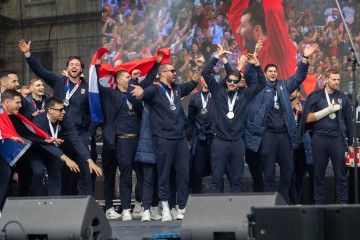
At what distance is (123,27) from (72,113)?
5.48 meters

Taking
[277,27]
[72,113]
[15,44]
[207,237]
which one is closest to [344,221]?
[207,237]

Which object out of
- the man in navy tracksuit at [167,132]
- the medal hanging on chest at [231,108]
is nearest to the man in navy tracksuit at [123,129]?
the man in navy tracksuit at [167,132]

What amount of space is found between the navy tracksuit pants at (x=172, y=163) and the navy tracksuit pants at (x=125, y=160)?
1.29ft

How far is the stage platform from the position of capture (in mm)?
8408

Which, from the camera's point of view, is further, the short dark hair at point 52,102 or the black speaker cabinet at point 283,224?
the short dark hair at point 52,102

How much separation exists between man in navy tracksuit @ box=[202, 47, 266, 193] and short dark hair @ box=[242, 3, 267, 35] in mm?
5064

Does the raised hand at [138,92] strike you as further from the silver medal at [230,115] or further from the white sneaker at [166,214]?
the white sneaker at [166,214]

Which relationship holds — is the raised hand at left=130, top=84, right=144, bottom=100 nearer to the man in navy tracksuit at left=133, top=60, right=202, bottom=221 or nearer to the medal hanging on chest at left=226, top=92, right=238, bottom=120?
the man in navy tracksuit at left=133, top=60, right=202, bottom=221

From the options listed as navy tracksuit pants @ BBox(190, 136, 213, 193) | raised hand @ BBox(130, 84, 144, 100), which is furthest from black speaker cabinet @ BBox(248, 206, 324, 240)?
navy tracksuit pants @ BBox(190, 136, 213, 193)

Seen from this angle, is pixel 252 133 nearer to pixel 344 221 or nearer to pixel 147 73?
pixel 147 73

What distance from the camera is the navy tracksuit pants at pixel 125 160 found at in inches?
404

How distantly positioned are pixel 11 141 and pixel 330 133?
377 centimetres

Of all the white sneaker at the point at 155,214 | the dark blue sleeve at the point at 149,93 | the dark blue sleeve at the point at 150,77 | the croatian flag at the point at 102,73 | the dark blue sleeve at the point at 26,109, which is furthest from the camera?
the dark blue sleeve at the point at 150,77

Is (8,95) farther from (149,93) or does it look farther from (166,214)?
(166,214)
